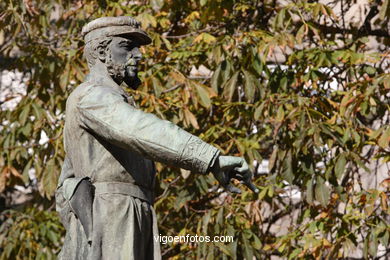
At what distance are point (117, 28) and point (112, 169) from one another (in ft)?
2.22

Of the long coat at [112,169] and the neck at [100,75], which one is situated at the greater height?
the neck at [100,75]

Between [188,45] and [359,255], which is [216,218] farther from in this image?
[359,255]

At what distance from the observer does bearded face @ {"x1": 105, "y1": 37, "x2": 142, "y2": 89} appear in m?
5.93

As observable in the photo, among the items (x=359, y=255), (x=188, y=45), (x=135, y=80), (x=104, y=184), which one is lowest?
(x=359, y=255)

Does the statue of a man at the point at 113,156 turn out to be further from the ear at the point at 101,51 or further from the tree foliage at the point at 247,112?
the tree foliage at the point at 247,112

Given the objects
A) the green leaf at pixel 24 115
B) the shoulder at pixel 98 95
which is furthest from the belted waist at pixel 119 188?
the green leaf at pixel 24 115

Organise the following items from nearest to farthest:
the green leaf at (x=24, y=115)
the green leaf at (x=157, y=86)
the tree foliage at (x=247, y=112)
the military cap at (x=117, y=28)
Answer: the military cap at (x=117, y=28)
the tree foliage at (x=247, y=112)
the green leaf at (x=157, y=86)
the green leaf at (x=24, y=115)

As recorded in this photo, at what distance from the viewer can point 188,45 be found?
1112cm

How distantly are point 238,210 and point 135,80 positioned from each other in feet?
15.5

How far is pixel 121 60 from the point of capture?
5941 mm

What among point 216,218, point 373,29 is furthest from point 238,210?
point 373,29

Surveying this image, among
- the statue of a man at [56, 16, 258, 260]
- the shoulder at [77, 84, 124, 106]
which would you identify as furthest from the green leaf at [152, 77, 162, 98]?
the shoulder at [77, 84, 124, 106]

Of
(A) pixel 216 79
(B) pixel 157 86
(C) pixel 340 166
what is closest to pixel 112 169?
(C) pixel 340 166

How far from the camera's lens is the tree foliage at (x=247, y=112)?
10.2 m
